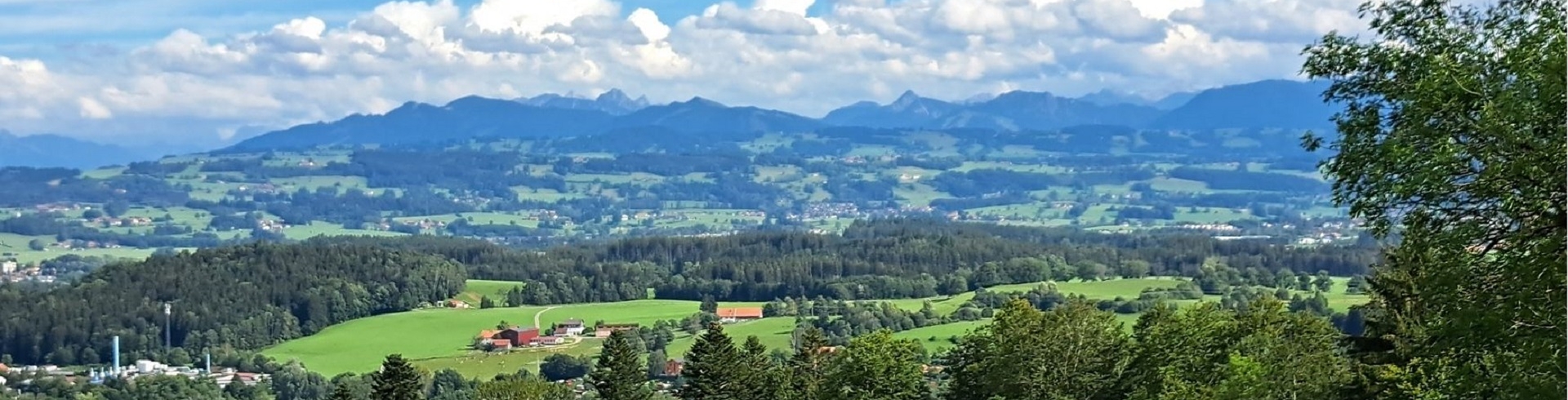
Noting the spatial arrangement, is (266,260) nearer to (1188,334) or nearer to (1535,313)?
(1188,334)

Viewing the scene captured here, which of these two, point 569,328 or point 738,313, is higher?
point 738,313

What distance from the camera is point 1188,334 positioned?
36.0 m

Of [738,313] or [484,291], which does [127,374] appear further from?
[484,291]

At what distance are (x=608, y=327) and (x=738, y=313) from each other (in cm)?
987

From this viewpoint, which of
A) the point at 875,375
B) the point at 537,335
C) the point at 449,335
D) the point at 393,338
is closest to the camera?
the point at 875,375

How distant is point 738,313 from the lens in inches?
4483

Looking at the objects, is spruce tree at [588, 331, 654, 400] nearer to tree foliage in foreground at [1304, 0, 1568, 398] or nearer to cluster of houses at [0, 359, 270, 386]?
tree foliage in foreground at [1304, 0, 1568, 398]

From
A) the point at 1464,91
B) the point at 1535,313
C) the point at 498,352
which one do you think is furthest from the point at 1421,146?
the point at 498,352

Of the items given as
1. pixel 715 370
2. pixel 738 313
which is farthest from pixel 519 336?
pixel 715 370

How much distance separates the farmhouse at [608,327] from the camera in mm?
103644

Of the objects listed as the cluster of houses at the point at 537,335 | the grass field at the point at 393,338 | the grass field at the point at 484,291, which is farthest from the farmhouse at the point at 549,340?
the grass field at the point at 484,291

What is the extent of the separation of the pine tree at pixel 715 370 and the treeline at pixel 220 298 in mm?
68050

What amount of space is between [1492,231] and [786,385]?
34761mm

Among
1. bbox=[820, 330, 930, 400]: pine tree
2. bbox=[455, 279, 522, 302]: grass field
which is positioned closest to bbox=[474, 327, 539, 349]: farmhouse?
bbox=[455, 279, 522, 302]: grass field
